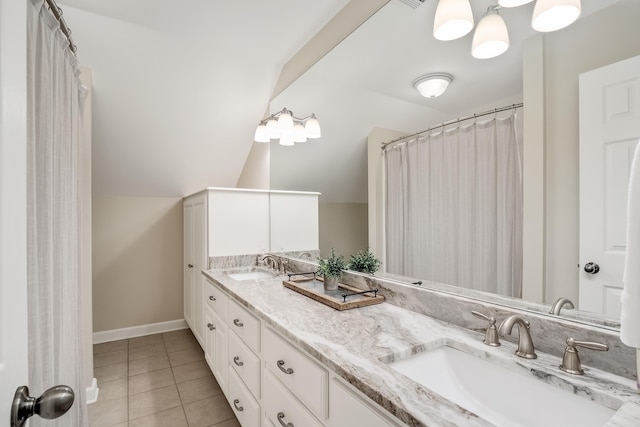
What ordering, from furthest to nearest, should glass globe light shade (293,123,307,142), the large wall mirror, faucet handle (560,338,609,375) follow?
glass globe light shade (293,123,307,142), the large wall mirror, faucet handle (560,338,609,375)

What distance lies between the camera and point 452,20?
125 cm

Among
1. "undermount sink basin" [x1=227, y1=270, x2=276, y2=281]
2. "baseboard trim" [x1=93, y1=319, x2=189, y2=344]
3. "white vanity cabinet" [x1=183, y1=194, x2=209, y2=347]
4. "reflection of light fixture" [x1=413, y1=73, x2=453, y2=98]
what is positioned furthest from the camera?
"baseboard trim" [x1=93, y1=319, x2=189, y2=344]

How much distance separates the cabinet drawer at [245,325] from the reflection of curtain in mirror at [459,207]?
2.41 ft

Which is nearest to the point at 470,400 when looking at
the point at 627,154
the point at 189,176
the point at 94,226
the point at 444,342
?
the point at 444,342

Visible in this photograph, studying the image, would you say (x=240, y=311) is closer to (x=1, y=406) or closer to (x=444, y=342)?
(x=444, y=342)

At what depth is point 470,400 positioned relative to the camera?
2.99 feet

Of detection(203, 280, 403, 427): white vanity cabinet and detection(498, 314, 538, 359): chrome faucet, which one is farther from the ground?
detection(498, 314, 538, 359): chrome faucet

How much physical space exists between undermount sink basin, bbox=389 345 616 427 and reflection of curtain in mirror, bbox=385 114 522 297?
1.03ft

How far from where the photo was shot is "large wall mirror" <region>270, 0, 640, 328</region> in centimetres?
91

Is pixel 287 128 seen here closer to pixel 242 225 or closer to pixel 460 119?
pixel 242 225

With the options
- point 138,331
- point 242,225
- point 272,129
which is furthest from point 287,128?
point 138,331

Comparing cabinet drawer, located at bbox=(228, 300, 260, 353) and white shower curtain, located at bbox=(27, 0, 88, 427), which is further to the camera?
cabinet drawer, located at bbox=(228, 300, 260, 353)

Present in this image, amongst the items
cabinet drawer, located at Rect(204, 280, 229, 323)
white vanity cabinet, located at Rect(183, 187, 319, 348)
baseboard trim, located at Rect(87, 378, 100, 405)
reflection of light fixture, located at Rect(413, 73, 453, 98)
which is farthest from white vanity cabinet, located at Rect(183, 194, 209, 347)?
reflection of light fixture, located at Rect(413, 73, 453, 98)

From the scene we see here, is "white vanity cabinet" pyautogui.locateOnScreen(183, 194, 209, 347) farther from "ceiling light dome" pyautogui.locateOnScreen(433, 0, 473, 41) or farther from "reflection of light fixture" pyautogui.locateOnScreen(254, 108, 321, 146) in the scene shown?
"ceiling light dome" pyautogui.locateOnScreen(433, 0, 473, 41)
